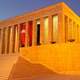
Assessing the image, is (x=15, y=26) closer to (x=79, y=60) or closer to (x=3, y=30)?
(x=3, y=30)

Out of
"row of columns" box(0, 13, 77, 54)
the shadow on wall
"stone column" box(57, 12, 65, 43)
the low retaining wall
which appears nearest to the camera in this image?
the shadow on wall

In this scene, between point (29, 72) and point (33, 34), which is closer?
point (29, 72)

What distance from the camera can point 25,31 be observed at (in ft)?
103

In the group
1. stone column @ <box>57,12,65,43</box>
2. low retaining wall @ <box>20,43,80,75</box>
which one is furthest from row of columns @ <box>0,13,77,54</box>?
low retaining wall @ <box>20,43,80,75</box>

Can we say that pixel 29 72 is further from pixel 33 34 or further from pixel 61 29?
pixel 33 34

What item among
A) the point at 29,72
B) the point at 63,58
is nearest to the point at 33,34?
the point at 63,58

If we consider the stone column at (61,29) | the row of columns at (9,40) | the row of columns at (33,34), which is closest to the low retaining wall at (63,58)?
the stone column at (61,29)

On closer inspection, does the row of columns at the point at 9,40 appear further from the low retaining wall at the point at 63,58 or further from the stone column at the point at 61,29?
the low retaining wall at the point at 63,58

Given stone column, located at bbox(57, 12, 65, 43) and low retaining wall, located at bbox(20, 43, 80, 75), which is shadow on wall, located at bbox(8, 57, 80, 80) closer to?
low retaining wall, located at bbox(20, 43, 80, 75)

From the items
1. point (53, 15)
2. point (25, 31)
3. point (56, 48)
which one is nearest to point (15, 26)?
point (25, 31)

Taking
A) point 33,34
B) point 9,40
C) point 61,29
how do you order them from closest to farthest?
point 61,29, point 33,34, point 9,40

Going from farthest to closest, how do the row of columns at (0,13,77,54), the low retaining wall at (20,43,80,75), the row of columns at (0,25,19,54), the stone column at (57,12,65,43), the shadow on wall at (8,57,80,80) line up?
1. the row of columns at (0,25,19,54)
2. the row of columns at (0,13,77,54)
3. the stone column at (57,12,65,43)
4. the low retaining wall at (20,43,80,75)
5. the shadow on wall at (8,57,80,80)

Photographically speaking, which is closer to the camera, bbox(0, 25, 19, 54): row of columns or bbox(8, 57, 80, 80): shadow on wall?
bbox(8, 57, 80, 80): shadow on wall

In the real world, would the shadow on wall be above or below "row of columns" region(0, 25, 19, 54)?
below
